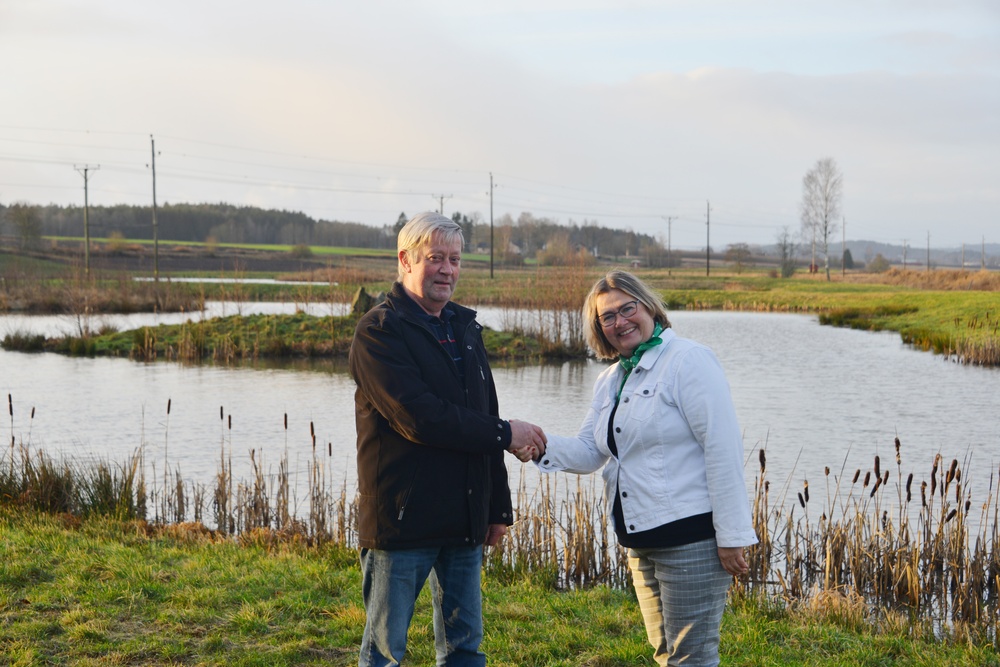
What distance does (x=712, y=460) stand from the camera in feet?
10.4

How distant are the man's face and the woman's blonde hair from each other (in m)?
0.52

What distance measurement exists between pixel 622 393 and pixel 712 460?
0.42 meters

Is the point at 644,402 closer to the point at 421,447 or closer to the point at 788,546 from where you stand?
the point at 421,447

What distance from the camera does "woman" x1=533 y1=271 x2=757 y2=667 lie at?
317cm

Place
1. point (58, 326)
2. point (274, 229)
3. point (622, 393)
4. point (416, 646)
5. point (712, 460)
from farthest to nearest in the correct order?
point (274, 229), point (58, 326), point (416, 646), point (622, 393), point (712, 460)

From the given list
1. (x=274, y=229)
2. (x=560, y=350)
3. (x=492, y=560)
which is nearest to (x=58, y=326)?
(x=560, y=350)

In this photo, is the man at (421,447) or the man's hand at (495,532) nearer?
the man at (421,447)

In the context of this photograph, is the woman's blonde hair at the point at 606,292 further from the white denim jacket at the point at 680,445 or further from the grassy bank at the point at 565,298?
the grassy bank at the point at 565,298

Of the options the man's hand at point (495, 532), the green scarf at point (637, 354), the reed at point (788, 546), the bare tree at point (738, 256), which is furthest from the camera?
the bare tree at point (738, 256)

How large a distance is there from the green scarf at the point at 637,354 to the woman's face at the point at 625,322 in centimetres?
3

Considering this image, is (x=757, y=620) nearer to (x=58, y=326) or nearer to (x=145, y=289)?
(x=58, y=326)

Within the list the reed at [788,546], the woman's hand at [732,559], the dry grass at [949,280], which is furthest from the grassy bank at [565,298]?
the woman's hand at [732,559]

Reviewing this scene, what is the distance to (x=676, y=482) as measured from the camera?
128 inches

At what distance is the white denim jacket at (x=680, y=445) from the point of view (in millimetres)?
3158
